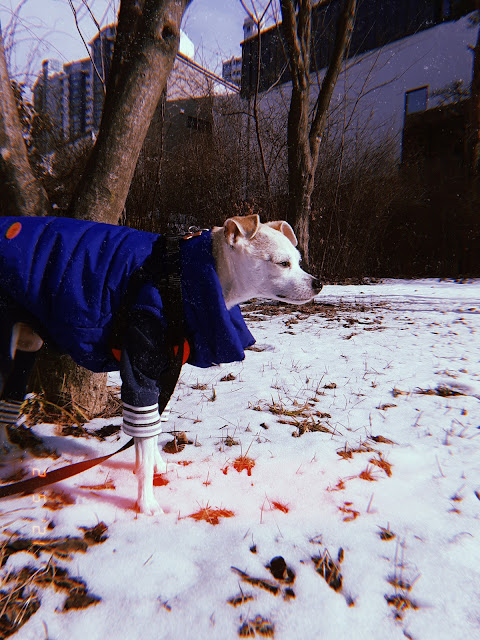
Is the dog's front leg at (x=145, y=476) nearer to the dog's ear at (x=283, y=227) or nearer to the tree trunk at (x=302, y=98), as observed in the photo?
the dog's ear at (x=283, y=227)

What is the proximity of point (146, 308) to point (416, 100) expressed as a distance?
18.6 metres

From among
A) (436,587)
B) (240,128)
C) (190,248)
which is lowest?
(436,587)

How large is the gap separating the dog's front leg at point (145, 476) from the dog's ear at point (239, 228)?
1.03m

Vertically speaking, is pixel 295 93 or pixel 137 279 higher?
pixel 295 93

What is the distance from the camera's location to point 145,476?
1.70 meters

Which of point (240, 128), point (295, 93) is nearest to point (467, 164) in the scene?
point (240, 128)

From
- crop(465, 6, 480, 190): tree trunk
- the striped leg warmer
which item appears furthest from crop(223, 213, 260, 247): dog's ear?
crop(465, 6, 480, 190): tree trunk

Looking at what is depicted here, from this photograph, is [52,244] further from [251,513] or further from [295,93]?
[295,93]

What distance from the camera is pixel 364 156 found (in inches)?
448

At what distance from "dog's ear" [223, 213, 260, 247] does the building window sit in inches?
665

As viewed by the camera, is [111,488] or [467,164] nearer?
[111,488]

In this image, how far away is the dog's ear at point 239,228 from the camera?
1.93m

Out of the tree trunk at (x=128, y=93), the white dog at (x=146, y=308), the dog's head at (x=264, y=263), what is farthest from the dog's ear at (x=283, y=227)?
the tree trunk at (x=128, y=93)

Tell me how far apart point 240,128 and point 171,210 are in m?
2.95
